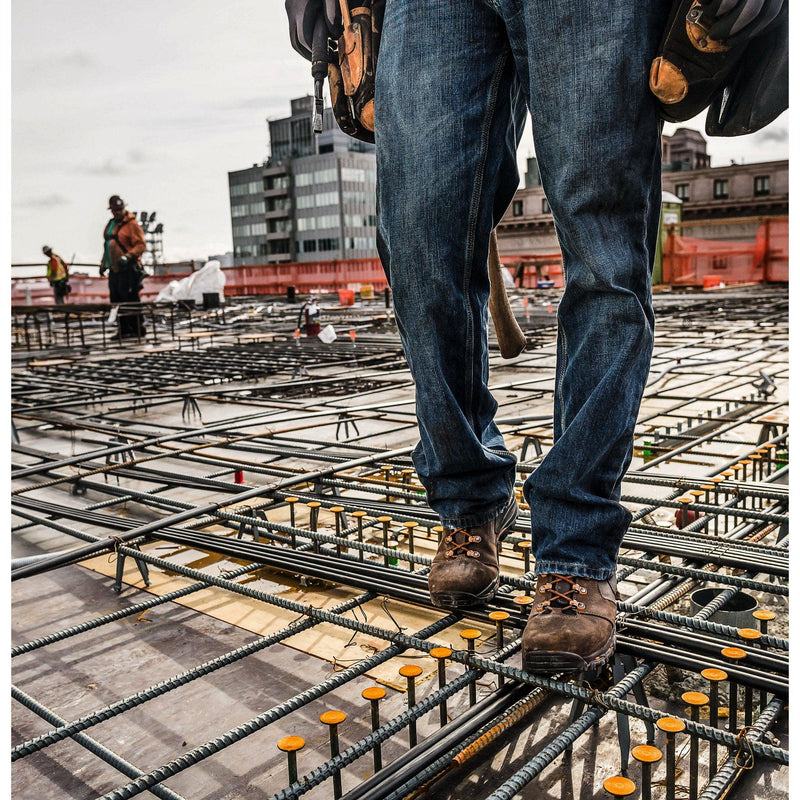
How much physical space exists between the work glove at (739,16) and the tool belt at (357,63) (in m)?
0.74

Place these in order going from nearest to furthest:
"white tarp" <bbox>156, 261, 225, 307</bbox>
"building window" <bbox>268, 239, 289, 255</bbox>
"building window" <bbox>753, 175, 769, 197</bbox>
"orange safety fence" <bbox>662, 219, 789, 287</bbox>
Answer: "white tarp" <bbox>156, 261, 225, 307</bbox>, "orange safety fence" <bbox>662, 219, 789, 287</bbox>, "building window" <bbox>753, 175, 769, 197</bbox>, "building window" <bbox>268, 239, 289, 255</bbox>

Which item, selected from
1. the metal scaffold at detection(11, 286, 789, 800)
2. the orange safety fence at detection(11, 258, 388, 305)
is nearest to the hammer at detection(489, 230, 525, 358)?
the metal scaffold at detection(11, 286, 789, 800)

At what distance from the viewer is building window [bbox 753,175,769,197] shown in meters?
51.6

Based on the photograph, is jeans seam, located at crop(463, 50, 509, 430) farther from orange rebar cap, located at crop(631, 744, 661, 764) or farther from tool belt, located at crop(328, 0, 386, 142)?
orange rebar cap, located at crop(631, 744, 661, 764)

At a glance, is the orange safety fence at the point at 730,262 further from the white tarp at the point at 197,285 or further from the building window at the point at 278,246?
the building window at the point at 278,246

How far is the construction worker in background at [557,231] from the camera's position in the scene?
1397 millimetres

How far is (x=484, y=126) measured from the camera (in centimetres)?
157

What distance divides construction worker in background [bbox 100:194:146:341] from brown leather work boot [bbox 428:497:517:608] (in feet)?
37.2

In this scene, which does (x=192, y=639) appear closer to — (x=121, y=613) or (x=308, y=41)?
(x=121, y=613)

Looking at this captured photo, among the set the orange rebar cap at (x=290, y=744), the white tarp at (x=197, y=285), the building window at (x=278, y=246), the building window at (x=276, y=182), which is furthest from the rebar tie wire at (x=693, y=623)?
the building window at (x=278, y=246)

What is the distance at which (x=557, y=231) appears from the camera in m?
1.54
